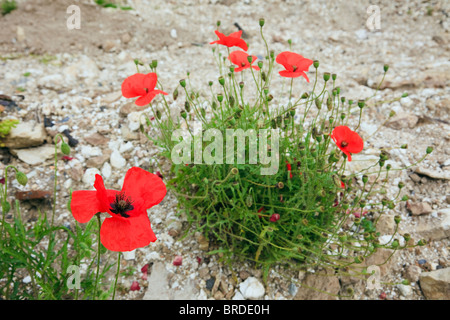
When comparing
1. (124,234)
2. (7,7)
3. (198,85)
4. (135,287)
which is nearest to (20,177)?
(124,234)

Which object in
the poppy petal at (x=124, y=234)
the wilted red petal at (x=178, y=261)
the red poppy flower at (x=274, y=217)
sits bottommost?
the wilted red petal at (x=178, y=261)

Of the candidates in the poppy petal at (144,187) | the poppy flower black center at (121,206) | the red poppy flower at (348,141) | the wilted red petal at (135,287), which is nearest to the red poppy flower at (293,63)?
the red poppy flower at (348,141)

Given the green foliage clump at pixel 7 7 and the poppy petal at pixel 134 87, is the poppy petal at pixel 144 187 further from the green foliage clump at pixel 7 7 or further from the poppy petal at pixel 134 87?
the green foliage clump at pixel 7 7

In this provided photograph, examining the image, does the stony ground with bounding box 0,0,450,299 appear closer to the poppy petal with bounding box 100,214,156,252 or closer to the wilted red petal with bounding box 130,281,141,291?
the wilted red petal with bounding box 130,281,141,291

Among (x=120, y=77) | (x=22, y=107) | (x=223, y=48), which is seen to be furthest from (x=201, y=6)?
(x=22, y=107)

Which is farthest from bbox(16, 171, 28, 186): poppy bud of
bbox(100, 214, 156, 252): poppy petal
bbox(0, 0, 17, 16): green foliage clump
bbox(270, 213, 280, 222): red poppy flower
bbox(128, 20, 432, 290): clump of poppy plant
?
bbox(0, 0, 17, 16): green foliage clump

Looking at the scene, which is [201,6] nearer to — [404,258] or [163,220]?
[163,220]

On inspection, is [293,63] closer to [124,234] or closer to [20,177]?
[124,234]
